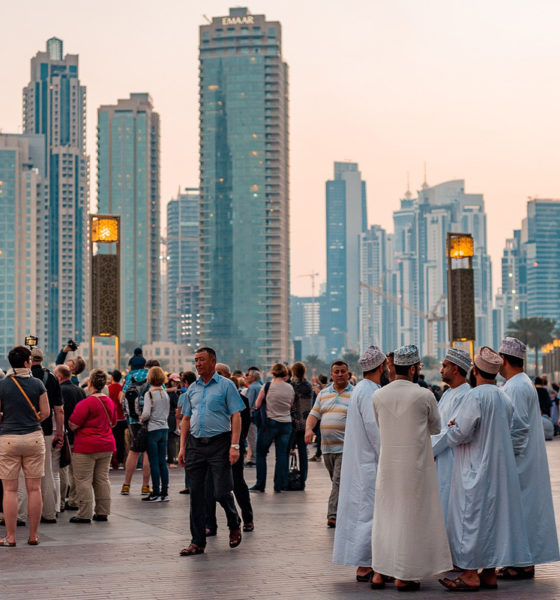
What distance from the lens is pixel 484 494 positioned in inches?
335

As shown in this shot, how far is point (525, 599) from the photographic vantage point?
8.05m

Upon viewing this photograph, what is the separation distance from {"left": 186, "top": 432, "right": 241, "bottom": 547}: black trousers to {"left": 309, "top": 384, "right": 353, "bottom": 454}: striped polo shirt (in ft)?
7.03

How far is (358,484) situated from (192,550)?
2.02 m

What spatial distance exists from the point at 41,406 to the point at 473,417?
181 inches

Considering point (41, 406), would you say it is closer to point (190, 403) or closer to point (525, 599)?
point (190, 403)

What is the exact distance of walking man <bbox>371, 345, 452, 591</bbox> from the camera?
8.20 meters

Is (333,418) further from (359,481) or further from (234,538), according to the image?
(359,481)

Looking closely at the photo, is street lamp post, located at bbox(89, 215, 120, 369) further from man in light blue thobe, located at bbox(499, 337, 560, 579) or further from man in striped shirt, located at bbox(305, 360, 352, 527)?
man in light blue thobe, located at bbox(499, 337, 560, 579)

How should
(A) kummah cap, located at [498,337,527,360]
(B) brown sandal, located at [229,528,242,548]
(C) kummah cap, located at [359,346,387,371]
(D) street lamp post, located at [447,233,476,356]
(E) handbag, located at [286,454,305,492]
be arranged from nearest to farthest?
1. (A) kummah cap, located at [498,337,527,360]
2. (C) kummah cap, located at [359,346,387,371]
3. (B) brown sandal, located at [229,528,242,548]
4. (E) handbag, located at [286,454,305,492]
5. (D) street lamp post, located at [447,233,476,356]

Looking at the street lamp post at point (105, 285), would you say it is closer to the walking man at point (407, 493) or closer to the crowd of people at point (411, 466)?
the crowd of people at point (411, 466)

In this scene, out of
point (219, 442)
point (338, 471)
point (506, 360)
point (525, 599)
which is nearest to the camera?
point (525, 599)

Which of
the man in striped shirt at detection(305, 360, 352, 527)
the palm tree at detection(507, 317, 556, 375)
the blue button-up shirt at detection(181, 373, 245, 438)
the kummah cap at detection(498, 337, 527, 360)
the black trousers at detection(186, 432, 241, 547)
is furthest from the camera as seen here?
the palm tree at detection(507, 317, 556, 375)

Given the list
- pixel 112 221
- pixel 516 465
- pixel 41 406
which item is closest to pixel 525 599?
pixel 516 465

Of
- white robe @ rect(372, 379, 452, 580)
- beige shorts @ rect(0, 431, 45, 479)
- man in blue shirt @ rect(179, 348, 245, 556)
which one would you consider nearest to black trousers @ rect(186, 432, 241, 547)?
man in blue shirt @ rect(179, 348, 245, 556)
